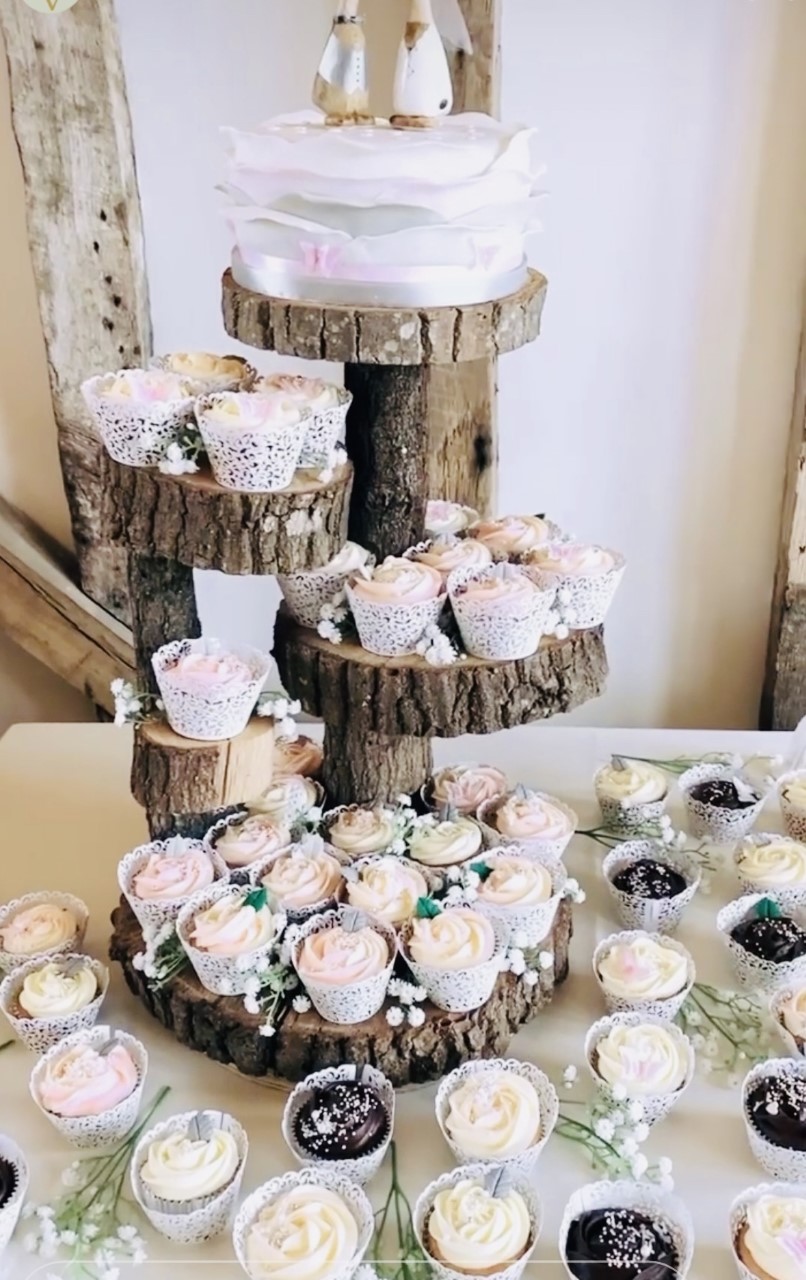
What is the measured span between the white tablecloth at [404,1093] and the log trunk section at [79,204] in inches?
14.5

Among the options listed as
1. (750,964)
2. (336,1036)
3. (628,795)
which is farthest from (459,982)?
(628,795)

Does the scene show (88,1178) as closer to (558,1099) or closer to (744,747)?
(558,1099)

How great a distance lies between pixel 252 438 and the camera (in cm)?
102

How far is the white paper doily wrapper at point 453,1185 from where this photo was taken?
93 centimetres

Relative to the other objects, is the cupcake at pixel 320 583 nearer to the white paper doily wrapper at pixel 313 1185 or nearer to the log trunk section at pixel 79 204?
the log trunk section at pixel 79 204

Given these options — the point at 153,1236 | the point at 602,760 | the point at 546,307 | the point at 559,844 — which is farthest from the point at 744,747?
the point at 153,1236

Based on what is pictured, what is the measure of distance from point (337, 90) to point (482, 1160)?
97 cm

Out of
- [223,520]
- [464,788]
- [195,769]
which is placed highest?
[223,520]

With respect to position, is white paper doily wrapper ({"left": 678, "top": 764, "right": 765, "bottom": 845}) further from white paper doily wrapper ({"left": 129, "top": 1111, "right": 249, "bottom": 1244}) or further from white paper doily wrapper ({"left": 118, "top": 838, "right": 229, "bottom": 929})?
white paper doily wrapper ({"left": 129, "top": 1111, "right": 249, "bottom": 1244})

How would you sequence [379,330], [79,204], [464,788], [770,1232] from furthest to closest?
[79,204], [464,788], [379,330], [770,1232]

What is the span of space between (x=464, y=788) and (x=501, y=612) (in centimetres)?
36

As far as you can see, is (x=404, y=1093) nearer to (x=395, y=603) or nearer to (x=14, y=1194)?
(x=14, y=1194)

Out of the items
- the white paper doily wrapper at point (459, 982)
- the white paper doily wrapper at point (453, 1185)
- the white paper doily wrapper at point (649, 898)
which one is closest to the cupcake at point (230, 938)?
the white paper doily wrapper at point (459, 982)

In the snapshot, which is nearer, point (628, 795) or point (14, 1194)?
point (14, 1194)
